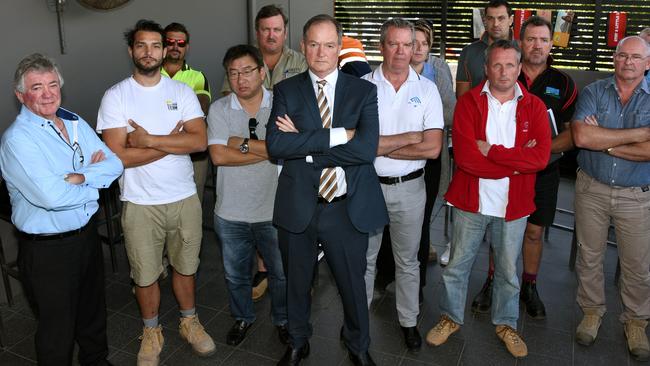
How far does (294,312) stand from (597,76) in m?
5.62

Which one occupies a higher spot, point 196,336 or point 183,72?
point 183,72

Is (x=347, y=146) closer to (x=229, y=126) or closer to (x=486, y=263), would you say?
(x=229, y=126)

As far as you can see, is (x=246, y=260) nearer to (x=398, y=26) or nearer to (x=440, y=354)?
(x=440, y=354)

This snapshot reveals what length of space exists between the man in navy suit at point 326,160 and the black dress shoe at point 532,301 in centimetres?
144

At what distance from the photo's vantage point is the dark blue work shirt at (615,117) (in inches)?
122

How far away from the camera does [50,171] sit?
2.52 m

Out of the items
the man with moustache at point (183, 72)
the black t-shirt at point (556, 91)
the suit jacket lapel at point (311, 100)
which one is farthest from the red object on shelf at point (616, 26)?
the suit jacket lapel at point (311, 100)

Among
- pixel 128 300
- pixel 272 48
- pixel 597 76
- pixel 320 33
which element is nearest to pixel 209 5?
pixel 272 48

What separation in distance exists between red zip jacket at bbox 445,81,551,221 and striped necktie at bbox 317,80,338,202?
788 millimetres

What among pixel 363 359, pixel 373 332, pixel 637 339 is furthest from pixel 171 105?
pixel 637 339

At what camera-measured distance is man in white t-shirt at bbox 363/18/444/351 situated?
3.05 m

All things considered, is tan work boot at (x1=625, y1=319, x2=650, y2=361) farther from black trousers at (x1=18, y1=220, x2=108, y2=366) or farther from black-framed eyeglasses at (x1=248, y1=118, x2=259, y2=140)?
black trousers at (x1=18, y1=220, x2=108, y2=366)

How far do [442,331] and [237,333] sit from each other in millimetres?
1259

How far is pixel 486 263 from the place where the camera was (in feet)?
14.8
